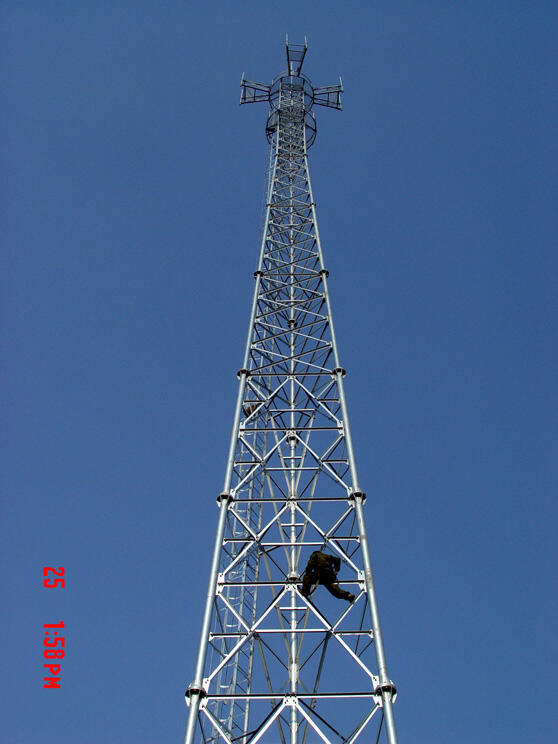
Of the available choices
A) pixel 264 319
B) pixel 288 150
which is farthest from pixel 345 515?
pixel 288 150

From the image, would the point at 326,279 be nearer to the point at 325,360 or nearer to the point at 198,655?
the point at 325,360

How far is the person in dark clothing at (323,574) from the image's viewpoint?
11.5 m

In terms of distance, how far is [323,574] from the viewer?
11508 mm

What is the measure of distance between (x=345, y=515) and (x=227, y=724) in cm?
747

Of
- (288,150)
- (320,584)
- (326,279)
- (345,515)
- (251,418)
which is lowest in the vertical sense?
(320,584)

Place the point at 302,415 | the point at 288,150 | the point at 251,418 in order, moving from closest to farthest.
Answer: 1. the point at 251,418
2. the point at 302,415
3. the point at 288,150

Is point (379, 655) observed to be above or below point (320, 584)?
below

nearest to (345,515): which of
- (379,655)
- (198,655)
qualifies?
(379,655)

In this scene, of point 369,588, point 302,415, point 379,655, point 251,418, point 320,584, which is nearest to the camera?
point 379,655

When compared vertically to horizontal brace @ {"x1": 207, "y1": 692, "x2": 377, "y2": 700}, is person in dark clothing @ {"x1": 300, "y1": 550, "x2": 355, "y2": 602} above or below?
above

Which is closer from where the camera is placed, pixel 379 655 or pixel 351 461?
pixel 379 655

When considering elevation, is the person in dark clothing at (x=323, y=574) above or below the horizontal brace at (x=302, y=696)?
above

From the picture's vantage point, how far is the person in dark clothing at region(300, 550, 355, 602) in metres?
11.5

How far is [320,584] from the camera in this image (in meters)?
11.8
